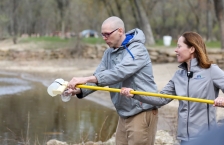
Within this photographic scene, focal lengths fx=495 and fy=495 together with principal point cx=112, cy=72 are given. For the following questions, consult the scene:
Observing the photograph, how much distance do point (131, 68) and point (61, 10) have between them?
110ft

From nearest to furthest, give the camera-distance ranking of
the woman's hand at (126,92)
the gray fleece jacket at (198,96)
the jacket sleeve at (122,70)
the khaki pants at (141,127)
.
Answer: the gray fleece jacket at (198,96)
the woman's hand at (126,92)
the jacket sleeve at (122,70)
the khaki pants at (141,127)

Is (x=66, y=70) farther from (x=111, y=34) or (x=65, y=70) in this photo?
(x=111, y=34)

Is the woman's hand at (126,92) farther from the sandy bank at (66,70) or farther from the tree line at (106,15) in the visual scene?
the tree line at (106,15)

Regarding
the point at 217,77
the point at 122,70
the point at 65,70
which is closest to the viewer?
the point at 217,77

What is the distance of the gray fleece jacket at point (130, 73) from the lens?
4047 mm

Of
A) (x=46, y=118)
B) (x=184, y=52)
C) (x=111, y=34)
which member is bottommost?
(x=46, y=118)

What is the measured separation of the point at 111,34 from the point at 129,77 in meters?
0.39

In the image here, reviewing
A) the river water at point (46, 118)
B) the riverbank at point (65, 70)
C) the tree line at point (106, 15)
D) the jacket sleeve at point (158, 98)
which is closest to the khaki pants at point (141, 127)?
the jacket sleeve at point (158, 98)

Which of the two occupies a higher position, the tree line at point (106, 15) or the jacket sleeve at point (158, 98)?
the tree line at point (106, 15)

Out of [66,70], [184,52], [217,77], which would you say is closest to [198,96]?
[217,77]

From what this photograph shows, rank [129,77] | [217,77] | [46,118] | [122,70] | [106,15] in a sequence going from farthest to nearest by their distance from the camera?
[106,15]
[46,118]
[129,77]
[122,70]
[217,77]

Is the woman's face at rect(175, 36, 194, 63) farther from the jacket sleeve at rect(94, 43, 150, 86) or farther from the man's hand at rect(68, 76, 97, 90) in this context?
the man's hand at rect(68, 76, 97, 90)

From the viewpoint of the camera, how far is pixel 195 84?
374 centimetres

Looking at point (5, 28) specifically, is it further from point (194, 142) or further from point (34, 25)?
point (194, 142)
